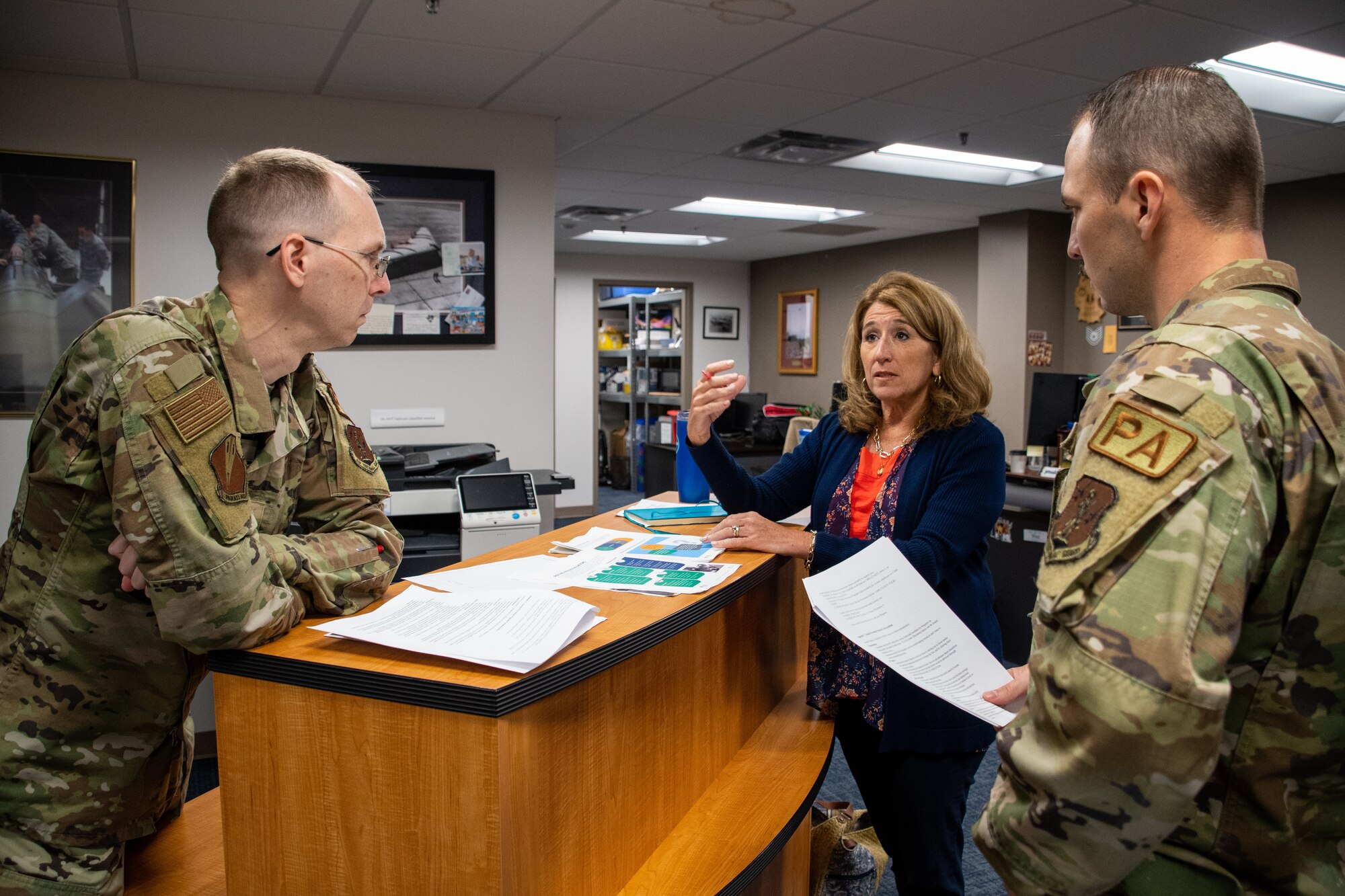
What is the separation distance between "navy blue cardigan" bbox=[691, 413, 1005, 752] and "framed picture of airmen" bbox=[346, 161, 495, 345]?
2628mm

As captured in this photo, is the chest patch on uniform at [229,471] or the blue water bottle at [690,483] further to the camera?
the blue water bottle at [690,483]

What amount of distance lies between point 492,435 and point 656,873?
3.31 meters

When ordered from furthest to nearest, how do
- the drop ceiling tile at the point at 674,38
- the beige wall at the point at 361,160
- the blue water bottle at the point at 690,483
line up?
the beige wall at the point at 361,160, the drop ceiling tile at the point at 674,38, the blue water bottle at the point at 690,483

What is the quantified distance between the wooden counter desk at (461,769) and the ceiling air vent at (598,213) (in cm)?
572

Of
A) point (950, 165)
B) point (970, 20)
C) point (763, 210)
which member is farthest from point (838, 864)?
point (763, 210)

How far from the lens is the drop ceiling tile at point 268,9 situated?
286 cm

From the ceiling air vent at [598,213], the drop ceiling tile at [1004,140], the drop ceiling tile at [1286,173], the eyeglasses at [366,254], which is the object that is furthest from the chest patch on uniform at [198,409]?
the drop ceiling tile at [1286,173]

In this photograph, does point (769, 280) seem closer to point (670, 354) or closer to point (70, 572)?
point (670, 354)

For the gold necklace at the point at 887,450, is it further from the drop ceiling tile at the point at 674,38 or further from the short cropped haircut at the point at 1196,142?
the drop ceiling tile at the point at 674,38

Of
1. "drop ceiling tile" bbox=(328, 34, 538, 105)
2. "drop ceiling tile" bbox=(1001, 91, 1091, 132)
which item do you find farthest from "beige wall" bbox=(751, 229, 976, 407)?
"drop ceiling tile" bbox=(328, 34, 538, 105)

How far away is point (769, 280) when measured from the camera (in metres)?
9.64

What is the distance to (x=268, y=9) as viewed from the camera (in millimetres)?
2904

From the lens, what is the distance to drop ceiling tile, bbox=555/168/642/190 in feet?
17.8

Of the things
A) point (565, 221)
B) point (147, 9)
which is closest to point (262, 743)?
point (147, 9)
